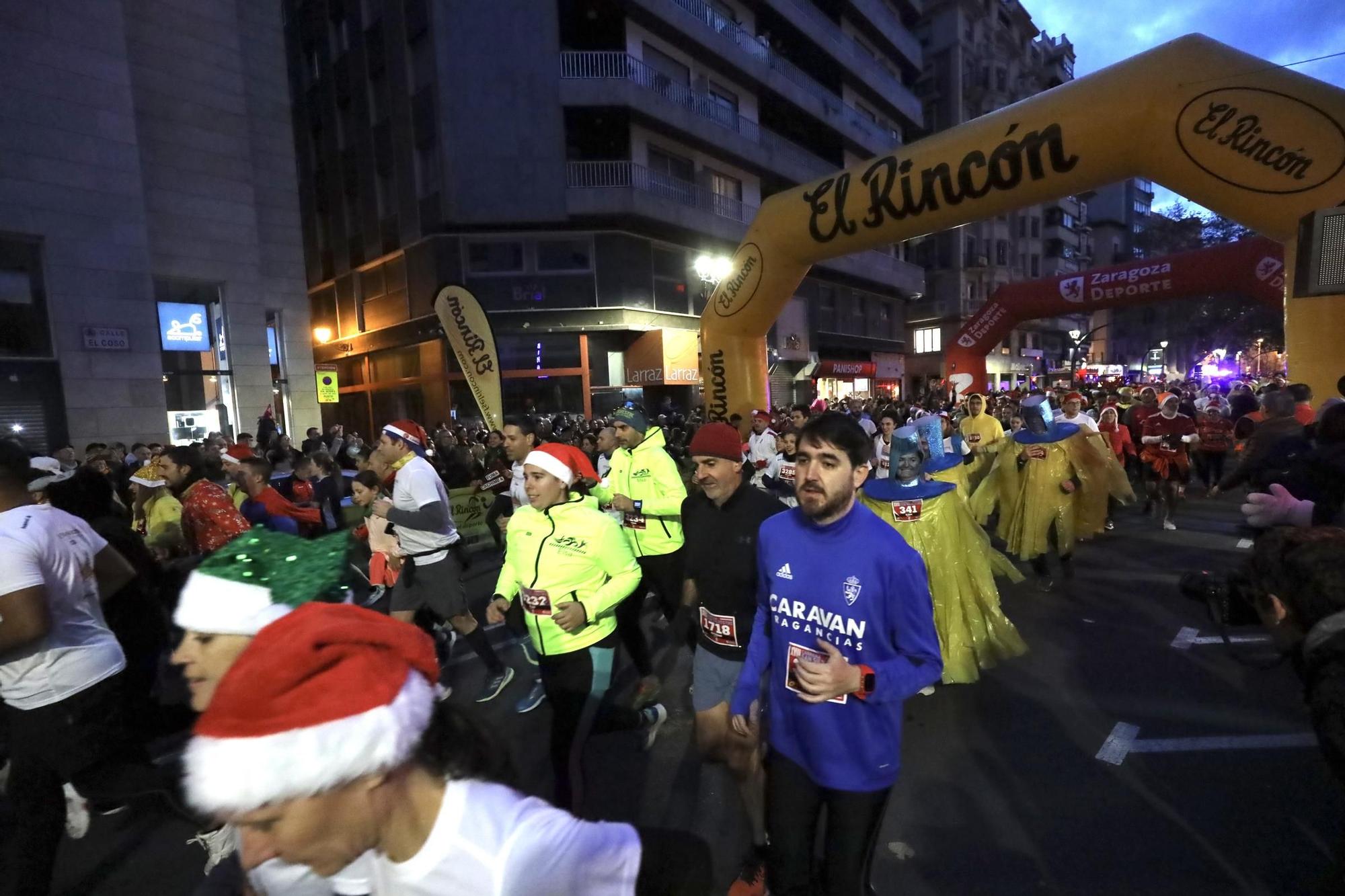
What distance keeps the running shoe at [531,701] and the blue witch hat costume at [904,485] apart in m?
2.70

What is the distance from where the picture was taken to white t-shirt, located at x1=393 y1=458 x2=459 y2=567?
4402 mm

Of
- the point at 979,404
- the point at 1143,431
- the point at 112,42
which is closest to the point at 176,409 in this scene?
the point at 112,42

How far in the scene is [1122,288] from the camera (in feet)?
48.0

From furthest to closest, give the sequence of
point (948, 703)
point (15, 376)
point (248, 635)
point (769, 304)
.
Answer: point (15, 376) < point (769, 304) < point (948, 703) < point (248, 635)

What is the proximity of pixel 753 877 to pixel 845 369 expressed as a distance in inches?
1104

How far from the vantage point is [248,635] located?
1.83m

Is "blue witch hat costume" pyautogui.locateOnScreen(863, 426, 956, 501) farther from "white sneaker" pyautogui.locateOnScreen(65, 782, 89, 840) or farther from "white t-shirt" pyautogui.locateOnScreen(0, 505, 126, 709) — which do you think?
"white sneaker" pyautogui.locateOnScreen(65, 782, 89, 840)

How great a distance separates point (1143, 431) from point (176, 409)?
61.9 feet

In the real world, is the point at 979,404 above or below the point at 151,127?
below

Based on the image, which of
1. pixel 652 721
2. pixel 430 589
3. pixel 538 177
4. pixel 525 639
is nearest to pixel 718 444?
pixel 652 721

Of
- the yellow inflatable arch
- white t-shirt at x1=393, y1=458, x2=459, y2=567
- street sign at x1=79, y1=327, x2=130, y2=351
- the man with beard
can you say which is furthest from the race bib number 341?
street sign at x1=79, y1=327, x2=130, y2=351

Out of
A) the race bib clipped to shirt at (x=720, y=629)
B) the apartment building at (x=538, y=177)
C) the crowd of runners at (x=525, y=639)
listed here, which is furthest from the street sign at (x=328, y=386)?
the race bib clipped to shirt at (x=720, y=629)

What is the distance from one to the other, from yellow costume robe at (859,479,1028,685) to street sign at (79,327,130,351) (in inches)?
608

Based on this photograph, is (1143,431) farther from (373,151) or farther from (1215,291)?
(373,151)
